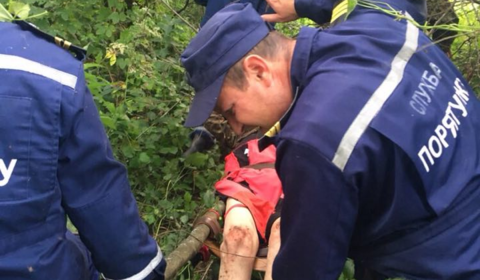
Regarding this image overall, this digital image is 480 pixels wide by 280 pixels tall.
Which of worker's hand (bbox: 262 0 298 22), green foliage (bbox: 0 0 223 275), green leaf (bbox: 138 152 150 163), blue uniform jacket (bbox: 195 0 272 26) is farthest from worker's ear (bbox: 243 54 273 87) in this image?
blue uniform jacket (bbox: 195 0 272 26)

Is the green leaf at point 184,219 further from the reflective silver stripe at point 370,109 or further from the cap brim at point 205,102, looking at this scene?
the reflective silver stripe at point 370,109

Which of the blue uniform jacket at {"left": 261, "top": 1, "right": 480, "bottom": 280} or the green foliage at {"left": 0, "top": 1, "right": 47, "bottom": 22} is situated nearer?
the blue uniform jacket at {"left": 261, "top": 1, "right": 480, "bottom": 280}

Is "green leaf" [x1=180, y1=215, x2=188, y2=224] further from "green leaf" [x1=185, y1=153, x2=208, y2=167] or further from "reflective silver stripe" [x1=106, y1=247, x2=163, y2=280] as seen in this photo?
"reflective silver stripe" [x1=106, y1=247, x2=163, y2=280]

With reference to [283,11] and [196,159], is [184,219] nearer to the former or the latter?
[196,159]

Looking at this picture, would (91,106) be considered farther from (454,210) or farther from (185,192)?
(185,192)

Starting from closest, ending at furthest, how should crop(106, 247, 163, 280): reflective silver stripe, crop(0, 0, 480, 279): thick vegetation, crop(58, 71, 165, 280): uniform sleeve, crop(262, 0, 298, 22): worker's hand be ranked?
crop(58, 71, 165, 280): uniform sleeve
crop(106, 247, 163, 280): reflective silver stripe
crop(262, 0, 298, 22): worker's hand
crop(0, 0, 480, 279): thick vegetation

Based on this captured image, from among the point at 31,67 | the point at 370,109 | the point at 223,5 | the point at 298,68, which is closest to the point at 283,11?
the point at 223,5

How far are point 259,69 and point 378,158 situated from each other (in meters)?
0.49

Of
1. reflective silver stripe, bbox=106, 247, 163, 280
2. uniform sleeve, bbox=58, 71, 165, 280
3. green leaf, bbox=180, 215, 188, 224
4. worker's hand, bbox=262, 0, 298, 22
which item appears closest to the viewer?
uniform sleeve, bbox=58, 71, 165, 280

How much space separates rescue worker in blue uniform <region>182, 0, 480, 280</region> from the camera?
159 centimetres

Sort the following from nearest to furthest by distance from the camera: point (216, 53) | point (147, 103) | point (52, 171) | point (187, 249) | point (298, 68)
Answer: point (52, 171) < point (298, 68) < point (216, 53) < point (187, 249) < point (147, 103)

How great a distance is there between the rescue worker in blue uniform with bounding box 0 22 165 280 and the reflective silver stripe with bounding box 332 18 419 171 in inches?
28.3

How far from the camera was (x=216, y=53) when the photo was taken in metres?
1.90

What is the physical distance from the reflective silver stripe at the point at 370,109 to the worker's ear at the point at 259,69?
370mm
